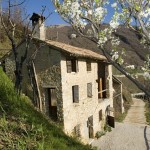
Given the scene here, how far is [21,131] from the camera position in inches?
304

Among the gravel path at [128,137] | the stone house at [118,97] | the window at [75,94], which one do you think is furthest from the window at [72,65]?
the stone house at [118,97]

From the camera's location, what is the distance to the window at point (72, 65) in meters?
22.9

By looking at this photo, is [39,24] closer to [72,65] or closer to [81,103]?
[72,65]

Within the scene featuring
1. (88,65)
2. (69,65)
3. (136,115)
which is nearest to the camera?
(69,65)

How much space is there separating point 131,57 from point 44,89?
3272 inches

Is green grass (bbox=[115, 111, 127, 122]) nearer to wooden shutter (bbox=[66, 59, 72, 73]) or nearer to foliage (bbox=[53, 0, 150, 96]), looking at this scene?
wooden shutter (bbox=[66, 59, 72, 73])

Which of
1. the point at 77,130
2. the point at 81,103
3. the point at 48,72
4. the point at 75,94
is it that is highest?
the point at 48,72

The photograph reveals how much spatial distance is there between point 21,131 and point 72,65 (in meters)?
16.2

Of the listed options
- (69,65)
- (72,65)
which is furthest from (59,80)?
(72,65)

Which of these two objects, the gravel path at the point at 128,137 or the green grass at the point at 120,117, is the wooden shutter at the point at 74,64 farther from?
the green grass at the point at 120,117

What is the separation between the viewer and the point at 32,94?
77.1ft

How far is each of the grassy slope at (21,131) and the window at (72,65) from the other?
12606 millimetres

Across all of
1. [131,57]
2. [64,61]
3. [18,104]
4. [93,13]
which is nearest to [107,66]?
[64,61]

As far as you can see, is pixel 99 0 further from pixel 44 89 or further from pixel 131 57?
A: pixel 131 57
